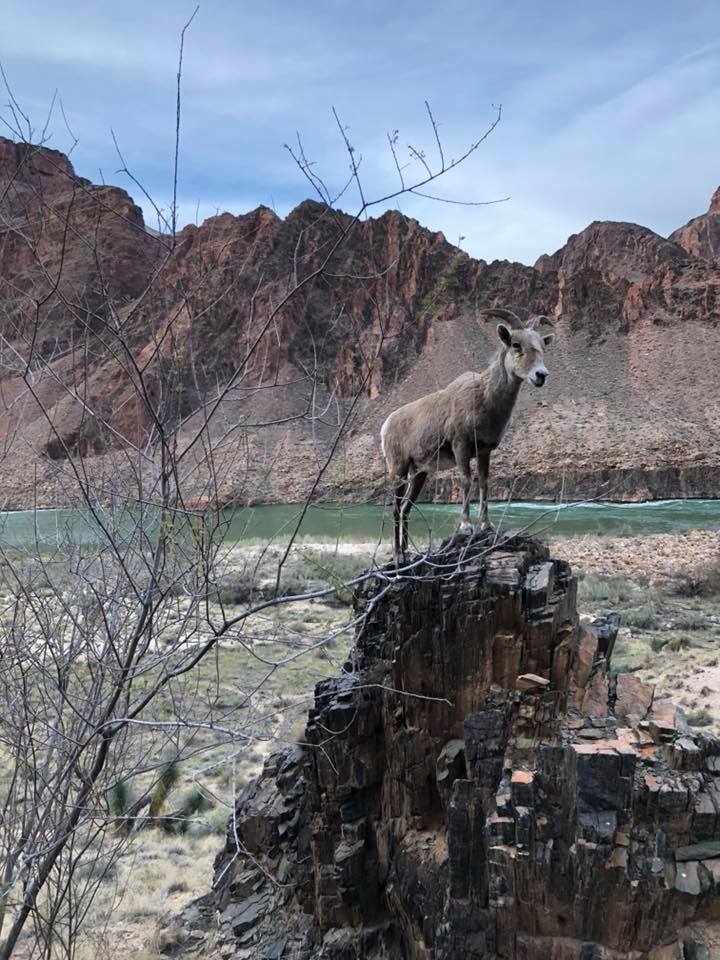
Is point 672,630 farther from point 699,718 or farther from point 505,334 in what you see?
point 505,334

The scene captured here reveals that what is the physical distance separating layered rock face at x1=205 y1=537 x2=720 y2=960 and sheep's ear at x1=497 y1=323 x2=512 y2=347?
61.6 inches

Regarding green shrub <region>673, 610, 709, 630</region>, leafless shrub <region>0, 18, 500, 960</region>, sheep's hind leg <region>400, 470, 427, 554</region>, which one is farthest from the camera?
green shrub <region>673, 610, 709, 630</region>

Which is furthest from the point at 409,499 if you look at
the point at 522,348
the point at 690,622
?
the point at 690,622

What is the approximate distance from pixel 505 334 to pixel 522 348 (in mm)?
191

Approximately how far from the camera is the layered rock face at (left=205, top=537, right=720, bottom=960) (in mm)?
3689

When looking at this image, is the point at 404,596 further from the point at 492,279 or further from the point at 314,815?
the point at 492,279

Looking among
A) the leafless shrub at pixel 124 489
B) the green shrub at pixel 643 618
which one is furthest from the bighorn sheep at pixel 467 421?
the green shrub at pixel 643 618

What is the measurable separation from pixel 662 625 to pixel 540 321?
449 inches

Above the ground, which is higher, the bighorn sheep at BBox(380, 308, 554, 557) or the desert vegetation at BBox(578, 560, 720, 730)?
the bighorn sheep at BBox(380, 308, 554, 557)

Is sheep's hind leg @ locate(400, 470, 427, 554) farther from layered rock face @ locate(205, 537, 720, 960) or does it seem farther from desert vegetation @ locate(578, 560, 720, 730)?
desert vegetation @ locate(578, 560, 720, 730)

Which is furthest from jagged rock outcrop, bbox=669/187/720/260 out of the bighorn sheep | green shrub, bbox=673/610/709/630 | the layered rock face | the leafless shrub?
the leafless shrub

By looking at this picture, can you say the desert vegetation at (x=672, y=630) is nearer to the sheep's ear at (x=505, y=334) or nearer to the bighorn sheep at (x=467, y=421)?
the bighorn sheep at (x=467, y=421)

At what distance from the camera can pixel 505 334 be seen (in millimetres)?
5070

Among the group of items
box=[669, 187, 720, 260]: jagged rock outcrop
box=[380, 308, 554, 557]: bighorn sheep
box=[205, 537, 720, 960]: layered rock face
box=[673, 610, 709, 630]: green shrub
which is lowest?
box=[673, 610, 709, 630]: green shrub
